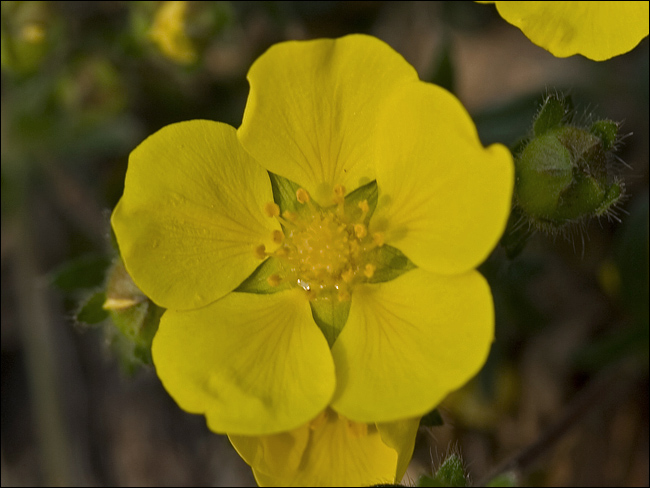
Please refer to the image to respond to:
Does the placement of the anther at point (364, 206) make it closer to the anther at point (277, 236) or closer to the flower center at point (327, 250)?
the flower center at point (327, 250)

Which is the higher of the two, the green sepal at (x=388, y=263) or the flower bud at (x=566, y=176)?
Answer: the flower bud at (x=566, y=176)

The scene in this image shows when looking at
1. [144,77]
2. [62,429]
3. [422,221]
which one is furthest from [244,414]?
[144,77]

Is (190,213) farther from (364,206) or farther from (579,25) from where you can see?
(579,25)

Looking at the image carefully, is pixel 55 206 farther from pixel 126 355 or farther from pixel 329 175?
pixel 329 175

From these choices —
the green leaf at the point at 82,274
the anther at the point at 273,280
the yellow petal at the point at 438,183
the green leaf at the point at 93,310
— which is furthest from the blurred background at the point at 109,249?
the anther at the point at 273,280

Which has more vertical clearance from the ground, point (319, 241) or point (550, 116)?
point (550, 116)

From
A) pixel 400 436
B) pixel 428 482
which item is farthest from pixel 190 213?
pixel 428 482
